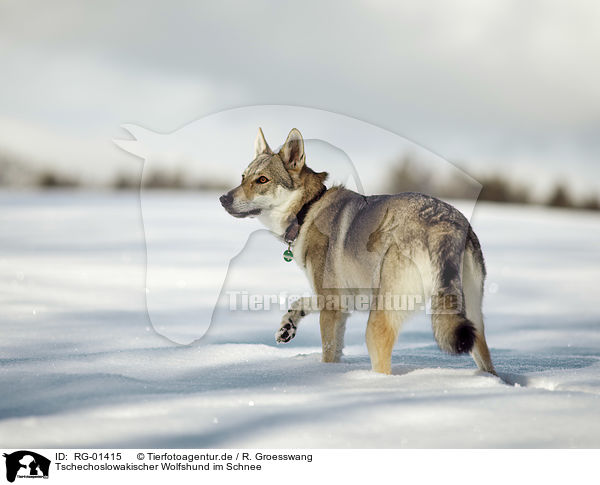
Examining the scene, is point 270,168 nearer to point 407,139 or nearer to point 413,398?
point 407,139

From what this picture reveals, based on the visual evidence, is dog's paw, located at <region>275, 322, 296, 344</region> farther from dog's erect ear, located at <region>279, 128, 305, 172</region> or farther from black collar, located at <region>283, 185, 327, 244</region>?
dog's erect ear, located at <region>279, 128, 305, 172</region>

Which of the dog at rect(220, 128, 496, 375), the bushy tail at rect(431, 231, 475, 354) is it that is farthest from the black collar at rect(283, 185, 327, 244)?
the bushy tail at rect(431, 231, 475, 354)

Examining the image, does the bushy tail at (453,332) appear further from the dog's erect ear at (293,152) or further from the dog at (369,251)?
the dog's erect ear at (293,152)

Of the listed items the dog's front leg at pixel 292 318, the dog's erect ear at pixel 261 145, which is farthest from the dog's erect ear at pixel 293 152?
the dog's front leg at pixel 292 318

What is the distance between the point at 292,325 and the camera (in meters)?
5.62

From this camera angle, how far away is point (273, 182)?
5.28m

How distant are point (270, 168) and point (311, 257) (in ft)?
2.66

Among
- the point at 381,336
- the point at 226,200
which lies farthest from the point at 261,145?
the point at 381,336

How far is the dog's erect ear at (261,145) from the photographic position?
5.36m

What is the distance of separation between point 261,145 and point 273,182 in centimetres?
35

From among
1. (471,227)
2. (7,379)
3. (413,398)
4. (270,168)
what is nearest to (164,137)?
(270,168)

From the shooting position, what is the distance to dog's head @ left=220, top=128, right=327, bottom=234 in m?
5.27
